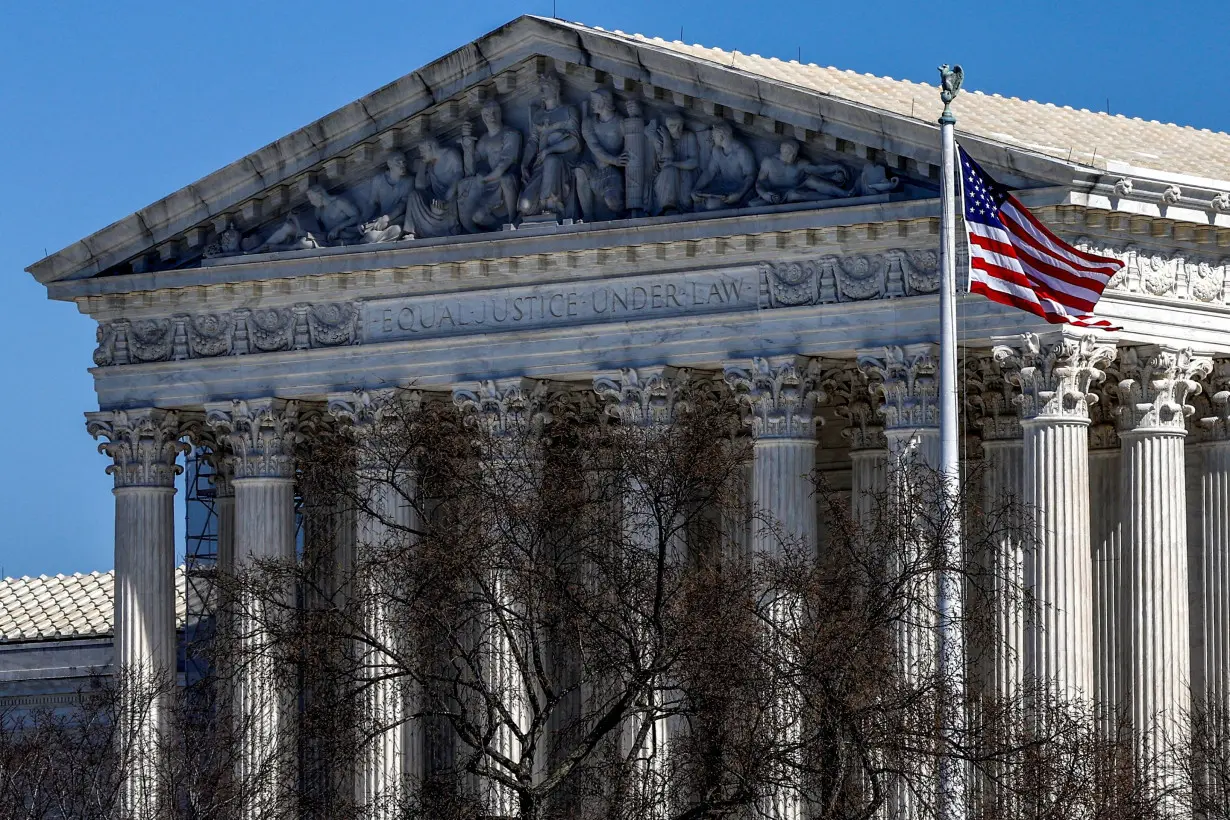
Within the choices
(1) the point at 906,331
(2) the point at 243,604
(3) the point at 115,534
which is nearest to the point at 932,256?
(1) the point at 906,331

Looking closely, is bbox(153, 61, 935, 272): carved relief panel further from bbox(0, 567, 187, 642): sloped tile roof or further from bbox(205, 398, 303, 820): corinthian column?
bbox(0, 567, 187, 642): sloped tile roof

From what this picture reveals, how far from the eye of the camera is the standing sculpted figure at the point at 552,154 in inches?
3538

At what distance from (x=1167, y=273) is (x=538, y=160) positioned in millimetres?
17125

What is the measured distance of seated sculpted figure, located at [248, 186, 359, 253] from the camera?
307 ft

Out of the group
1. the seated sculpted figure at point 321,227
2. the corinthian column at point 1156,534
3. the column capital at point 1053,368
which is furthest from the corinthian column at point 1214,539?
the seated sculpted figure at point 321,227

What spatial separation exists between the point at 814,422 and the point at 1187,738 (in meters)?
12.6

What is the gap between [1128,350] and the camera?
84.8 m

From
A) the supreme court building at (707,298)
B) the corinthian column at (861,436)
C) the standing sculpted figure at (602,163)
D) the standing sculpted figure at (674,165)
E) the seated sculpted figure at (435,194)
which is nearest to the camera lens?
the supreme court building at (707,298)

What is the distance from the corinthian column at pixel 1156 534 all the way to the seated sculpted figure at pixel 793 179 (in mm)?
8456

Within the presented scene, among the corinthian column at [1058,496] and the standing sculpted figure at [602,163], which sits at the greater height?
the standing sculpted figure at [602,163]

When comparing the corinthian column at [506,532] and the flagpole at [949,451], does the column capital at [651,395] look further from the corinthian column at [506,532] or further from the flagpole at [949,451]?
the flagpole at [949,451]

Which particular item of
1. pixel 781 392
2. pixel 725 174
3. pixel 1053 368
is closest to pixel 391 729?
pixel 781 392

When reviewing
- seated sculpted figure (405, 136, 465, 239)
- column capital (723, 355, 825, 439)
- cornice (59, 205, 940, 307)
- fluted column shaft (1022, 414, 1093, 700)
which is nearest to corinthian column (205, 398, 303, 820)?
cornice (59, 205, 940, 307)

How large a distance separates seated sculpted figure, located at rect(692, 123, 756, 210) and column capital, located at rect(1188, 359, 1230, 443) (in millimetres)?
12873
